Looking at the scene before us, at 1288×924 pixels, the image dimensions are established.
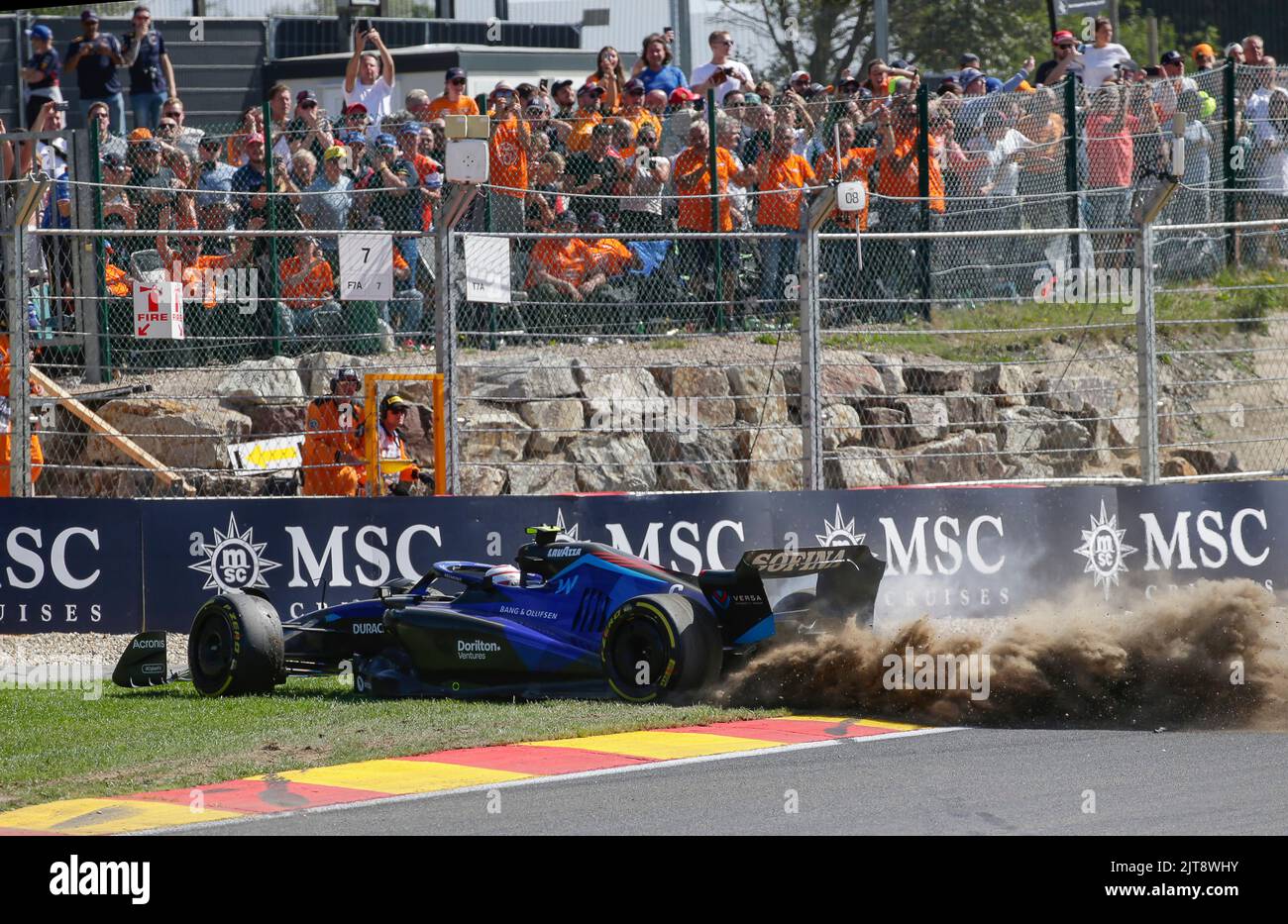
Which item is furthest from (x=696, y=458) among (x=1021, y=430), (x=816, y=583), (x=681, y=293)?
(x=816, y=583)

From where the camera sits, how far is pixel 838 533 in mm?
12445

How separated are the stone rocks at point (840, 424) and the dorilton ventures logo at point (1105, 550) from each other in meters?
3.47

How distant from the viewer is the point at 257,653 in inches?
410

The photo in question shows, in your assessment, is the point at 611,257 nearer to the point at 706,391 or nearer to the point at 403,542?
the point at 706,391

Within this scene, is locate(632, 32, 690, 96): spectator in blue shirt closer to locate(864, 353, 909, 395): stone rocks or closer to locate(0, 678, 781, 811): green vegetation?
locate(864, 353, 909, 395): stone rocks

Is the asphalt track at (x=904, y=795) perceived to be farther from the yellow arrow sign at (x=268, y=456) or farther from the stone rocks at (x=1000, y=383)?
the stone rocks at (x=1000, y=383)

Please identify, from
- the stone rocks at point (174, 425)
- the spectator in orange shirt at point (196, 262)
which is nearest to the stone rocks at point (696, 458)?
the stone rocks at point (174, 425)

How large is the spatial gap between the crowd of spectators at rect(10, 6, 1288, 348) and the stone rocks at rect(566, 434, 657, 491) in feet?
4.05

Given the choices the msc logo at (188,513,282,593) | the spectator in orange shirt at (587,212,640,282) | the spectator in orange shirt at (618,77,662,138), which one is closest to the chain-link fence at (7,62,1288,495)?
the spectator in orange shirt at (587,212,640,282)

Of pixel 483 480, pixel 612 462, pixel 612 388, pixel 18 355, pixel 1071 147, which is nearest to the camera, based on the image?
pixel 18 355

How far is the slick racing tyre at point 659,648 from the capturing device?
9633mm

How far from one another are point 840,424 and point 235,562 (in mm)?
6136

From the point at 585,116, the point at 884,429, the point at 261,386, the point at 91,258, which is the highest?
the point at 585,116
